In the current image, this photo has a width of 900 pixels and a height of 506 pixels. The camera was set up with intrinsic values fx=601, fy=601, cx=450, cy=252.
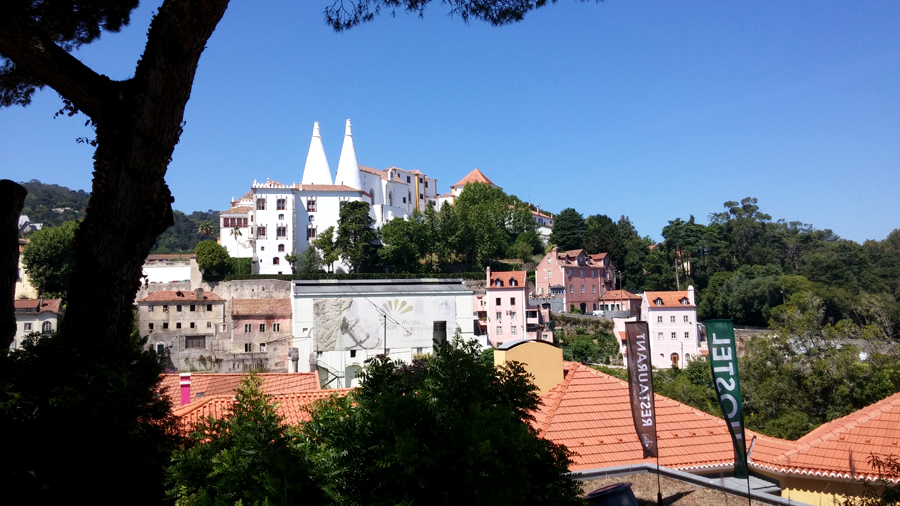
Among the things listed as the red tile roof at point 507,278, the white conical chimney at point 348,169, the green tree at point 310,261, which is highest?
the white conical chimney at point 348,169

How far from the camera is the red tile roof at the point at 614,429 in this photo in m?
9.56

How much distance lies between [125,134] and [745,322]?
65493 mm

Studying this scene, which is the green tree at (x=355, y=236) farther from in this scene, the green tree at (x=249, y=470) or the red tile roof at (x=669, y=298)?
the green tree at (x=249, y=470)

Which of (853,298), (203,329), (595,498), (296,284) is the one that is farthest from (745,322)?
(595,498)

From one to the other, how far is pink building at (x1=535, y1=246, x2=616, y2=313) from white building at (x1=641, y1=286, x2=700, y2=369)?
1213cm

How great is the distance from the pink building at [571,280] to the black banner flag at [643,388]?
51.2 m

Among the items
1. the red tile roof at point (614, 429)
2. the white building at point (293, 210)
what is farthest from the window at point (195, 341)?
the red tile roof at point (614, 429)

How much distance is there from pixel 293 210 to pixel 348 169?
9933mm

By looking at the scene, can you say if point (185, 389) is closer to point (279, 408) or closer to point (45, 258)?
point (279, 408)

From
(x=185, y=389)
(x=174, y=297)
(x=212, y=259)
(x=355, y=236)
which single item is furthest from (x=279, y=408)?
(x=355, y=236)

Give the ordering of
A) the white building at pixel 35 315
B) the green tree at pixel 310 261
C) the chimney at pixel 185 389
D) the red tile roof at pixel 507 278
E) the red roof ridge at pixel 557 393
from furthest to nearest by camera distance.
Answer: the green tree at pixel 310 261 < the red tile roof at pixel 507 278 < the white building at pixel 35 315 < the chimney at pixel 185 389 < the red roof ridge at pixel 557 393

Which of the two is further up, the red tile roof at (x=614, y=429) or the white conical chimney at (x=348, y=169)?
the white conical chimney at (x=348, y=169)

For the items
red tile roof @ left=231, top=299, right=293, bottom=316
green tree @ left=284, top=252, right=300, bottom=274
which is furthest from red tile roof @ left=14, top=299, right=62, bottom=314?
green tree @ left=284, top=252, right=300, bottom=274

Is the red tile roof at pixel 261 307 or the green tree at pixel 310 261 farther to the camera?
the green tree at pixel 310 261
